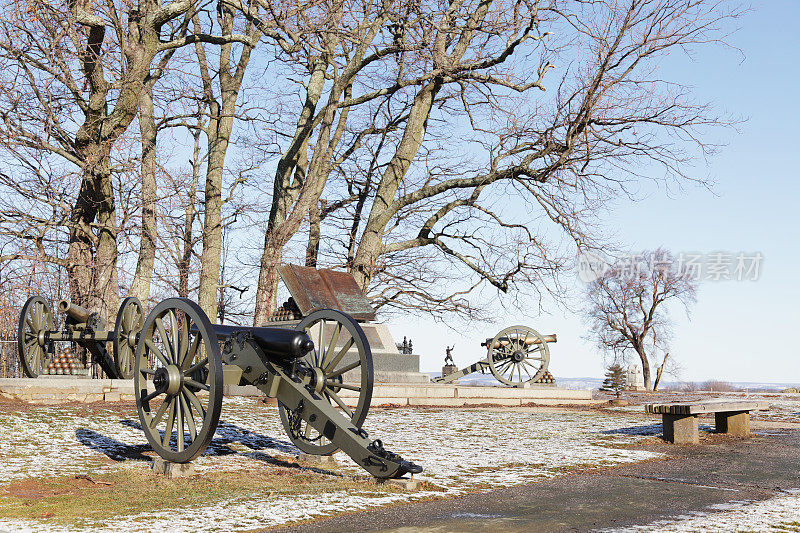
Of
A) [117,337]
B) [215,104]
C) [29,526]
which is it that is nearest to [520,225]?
[215,104]

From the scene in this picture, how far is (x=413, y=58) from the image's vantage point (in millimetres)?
18703

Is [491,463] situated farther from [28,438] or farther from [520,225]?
[520,225]

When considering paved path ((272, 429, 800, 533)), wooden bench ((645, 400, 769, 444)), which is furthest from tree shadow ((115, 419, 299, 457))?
wooden bench ((645, 400, 769, 444))

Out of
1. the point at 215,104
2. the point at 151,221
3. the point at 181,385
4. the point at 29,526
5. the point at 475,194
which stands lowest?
the point at 29,526

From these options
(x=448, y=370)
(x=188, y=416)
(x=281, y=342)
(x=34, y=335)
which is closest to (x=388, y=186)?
(x=448, y=370)

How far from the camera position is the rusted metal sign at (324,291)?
15.7 meters

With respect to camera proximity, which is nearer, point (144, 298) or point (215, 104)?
point (144, 298)

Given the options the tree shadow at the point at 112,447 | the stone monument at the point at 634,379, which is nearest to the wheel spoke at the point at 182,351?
the tree shadow at the point at 112,447

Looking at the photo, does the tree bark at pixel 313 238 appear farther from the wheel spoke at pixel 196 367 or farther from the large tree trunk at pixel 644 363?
the large tree trunk at pixel 644 363

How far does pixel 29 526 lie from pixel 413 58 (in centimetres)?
1555

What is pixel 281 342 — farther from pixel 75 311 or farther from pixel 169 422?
pixel 75 311

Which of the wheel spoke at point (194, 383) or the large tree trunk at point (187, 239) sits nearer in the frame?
the wheel spoke at point (194, 383)

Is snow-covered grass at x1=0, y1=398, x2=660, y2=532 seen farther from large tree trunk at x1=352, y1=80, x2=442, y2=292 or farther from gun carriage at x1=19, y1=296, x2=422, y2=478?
large tree trunk at x1=352, y1=80, x2=442, y2=292

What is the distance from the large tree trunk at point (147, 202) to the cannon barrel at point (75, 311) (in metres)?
3.21
